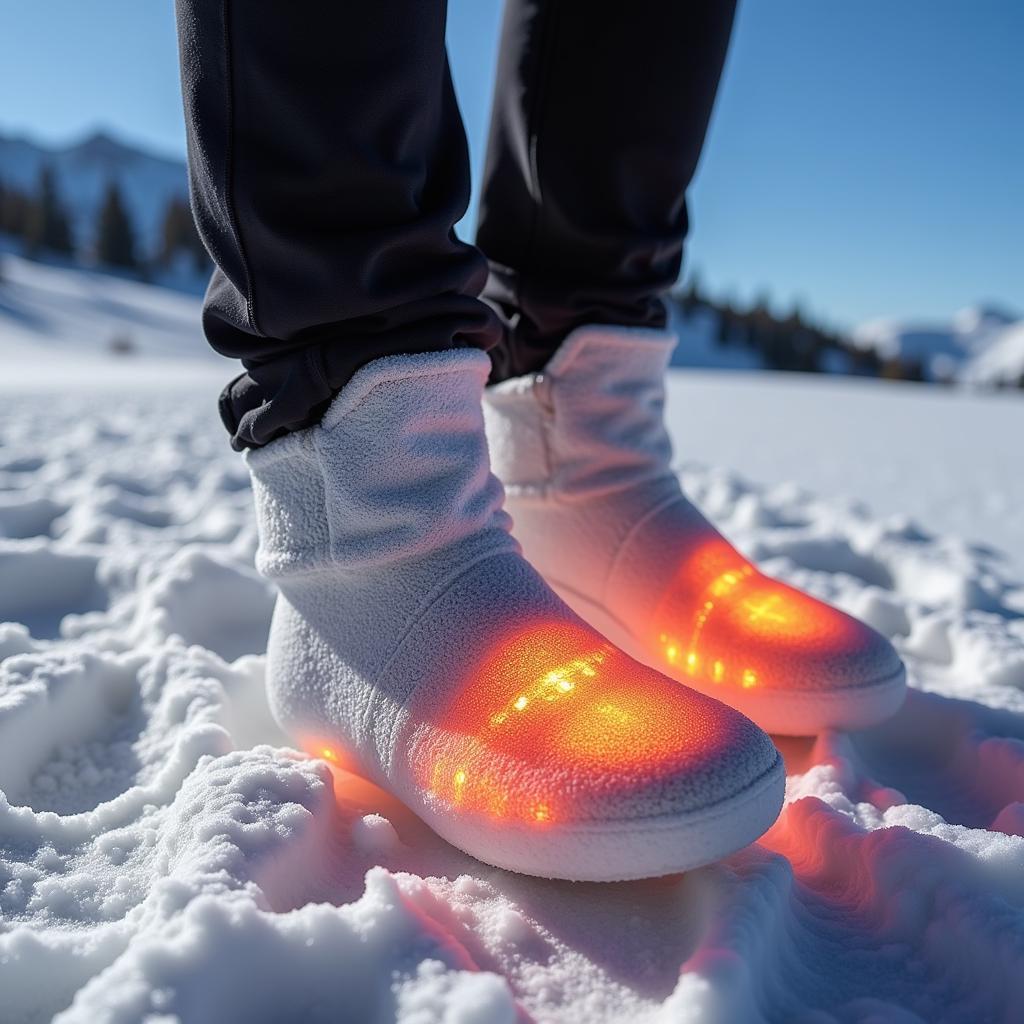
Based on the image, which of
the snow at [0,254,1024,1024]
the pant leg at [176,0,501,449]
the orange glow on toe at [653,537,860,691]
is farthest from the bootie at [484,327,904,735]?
the pant leg at [176,0,501,449]

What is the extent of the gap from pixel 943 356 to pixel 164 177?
2472 inches

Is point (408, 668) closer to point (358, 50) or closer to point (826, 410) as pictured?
point (358, 50)

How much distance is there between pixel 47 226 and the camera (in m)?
18.5

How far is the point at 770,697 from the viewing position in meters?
0.71

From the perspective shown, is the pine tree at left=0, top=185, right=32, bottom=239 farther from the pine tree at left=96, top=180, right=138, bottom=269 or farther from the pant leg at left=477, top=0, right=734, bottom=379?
the pant leg at left=477, top=0, right=734, bottom=379

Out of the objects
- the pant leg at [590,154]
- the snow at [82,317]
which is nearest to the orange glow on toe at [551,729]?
the pant leg at [590,154]

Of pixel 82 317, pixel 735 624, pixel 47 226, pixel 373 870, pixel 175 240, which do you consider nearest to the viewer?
pixel 373 870

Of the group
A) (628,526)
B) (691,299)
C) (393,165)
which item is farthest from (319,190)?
(691,299)

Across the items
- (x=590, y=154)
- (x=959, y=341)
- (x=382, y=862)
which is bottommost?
(x=959, y=341)

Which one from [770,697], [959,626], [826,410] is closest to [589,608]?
[770,697]

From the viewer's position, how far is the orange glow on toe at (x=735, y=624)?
2.35 ft

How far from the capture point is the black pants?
20.7 inches

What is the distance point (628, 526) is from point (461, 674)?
303 millimetres

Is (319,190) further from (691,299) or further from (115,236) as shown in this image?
(691,299)
